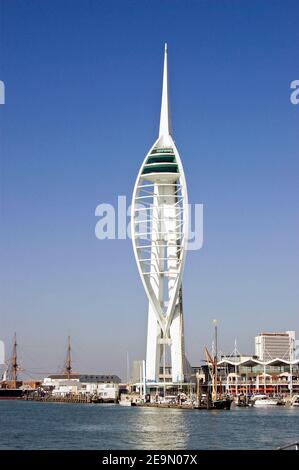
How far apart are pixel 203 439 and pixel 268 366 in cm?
8644

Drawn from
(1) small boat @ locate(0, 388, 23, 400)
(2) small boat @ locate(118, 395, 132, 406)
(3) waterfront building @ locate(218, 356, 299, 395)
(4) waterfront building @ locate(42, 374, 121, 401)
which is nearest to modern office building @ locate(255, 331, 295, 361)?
(3) waterfront building @ locate(218, 356, 299, 395)

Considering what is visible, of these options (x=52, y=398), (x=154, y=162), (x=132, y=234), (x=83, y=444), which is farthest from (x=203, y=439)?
(x=52, y=398)

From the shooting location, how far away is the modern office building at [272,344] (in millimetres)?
134500

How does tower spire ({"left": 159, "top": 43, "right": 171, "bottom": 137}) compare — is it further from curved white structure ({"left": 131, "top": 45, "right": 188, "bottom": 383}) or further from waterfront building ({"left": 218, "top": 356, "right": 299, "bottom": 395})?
waterfront building ({"left": 218, "top": 356, "right": 299, "bottom": 395})

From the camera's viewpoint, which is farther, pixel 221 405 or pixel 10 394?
pixel 10 394

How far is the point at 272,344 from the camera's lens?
136500 millimetres

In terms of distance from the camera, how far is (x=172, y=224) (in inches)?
3019

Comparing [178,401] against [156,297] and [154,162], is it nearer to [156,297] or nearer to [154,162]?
[156,297]

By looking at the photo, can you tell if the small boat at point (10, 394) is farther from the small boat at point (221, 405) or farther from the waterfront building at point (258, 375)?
the small boat at point (221, 405)

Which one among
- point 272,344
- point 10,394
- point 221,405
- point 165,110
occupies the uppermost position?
point 165,110

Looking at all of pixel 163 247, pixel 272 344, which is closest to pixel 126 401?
pixel 163 247

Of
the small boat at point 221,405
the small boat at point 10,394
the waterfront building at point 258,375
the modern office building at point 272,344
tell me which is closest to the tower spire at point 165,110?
the small boat at point 221,405

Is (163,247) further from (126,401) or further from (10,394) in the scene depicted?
(10,394)
